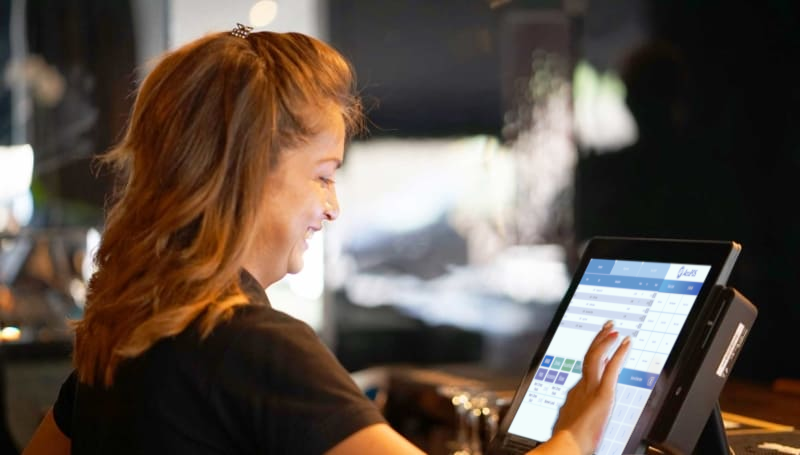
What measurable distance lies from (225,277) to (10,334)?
3054 millimetres

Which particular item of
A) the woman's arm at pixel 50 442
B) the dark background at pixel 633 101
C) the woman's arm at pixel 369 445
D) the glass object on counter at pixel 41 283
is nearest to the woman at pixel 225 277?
the woman's arm at pixel 369 445

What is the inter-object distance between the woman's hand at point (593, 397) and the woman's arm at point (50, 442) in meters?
0.61

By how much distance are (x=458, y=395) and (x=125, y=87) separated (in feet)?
7.22

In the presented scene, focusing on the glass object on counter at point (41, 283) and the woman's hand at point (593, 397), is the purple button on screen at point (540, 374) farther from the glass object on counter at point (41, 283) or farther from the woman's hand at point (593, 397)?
the glass object on counter at point (41, 283)

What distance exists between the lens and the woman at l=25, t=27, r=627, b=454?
1.25m

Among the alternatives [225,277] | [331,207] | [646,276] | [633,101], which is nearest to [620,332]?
[646,276]

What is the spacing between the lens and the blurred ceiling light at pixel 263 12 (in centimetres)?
446

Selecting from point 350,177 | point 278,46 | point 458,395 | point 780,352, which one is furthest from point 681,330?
point 350,177

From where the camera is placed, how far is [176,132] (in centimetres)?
136

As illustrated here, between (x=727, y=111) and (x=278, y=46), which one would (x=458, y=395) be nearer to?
(x=278, y=46)

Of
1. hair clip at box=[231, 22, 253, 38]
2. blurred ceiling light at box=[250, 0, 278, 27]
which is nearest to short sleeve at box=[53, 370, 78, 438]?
Answer: hair clip at box=[231, 22, 253, 38]

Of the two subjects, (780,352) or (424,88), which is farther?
(424,88)

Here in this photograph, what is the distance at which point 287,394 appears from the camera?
124 cm

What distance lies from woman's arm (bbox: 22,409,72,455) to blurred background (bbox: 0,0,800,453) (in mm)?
2641
